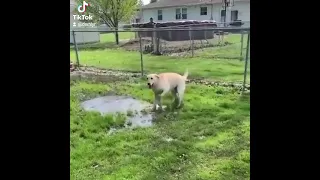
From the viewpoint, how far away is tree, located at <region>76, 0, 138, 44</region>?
1.20 meters

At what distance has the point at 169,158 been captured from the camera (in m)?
1.38

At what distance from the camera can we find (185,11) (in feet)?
4.32

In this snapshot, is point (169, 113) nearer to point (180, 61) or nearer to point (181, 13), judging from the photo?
point (180, 61)

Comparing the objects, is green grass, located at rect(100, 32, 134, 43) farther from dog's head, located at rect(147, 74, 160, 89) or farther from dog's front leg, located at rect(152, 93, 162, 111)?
dog's front leg, located at rect(152, 93, 162, 111)

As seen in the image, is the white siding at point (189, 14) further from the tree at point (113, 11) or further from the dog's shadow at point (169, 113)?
the dog's shadow at point (169, 113)

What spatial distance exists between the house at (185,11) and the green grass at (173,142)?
335 millimetres

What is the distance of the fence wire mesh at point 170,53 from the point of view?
141 centimetres

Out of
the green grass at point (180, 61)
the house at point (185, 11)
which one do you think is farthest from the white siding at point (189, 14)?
the green grass at point (180, 61)

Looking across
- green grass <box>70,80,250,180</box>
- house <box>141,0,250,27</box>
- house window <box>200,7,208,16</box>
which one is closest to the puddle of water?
green grass <box>70,80,250,180</box>

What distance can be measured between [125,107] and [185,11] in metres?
0.55

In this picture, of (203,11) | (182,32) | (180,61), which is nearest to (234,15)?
(203,11)
